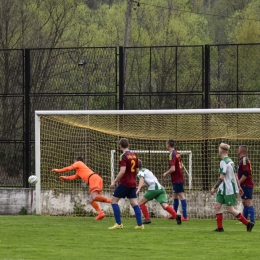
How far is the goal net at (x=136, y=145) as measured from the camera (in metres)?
21.0

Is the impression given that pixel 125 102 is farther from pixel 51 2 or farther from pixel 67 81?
pixel 51 2

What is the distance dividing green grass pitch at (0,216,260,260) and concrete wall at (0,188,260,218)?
1.59 metres

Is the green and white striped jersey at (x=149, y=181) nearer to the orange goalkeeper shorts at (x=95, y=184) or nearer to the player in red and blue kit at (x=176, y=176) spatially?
the player in red and blue kit at (x=176, y=176)

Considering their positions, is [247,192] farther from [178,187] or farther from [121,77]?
[121,77]

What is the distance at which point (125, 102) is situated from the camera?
72.7ft

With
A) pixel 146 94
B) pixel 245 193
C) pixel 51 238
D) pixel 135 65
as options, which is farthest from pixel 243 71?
pixel 51 238

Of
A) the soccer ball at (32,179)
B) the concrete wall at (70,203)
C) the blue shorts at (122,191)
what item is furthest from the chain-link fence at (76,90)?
the blue shorts at (122,191)

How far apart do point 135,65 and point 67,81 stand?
10.9 ft

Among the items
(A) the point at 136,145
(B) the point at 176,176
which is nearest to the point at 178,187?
(B) the point at 176,176

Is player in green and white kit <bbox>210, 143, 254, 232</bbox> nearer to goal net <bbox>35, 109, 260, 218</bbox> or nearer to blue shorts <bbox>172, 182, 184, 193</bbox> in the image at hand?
blue shorts <bbox>172, 182, 184, 193</bbox>

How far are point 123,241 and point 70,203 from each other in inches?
278

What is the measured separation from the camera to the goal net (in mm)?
21016

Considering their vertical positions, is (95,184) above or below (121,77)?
below

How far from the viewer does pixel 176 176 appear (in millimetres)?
19406
